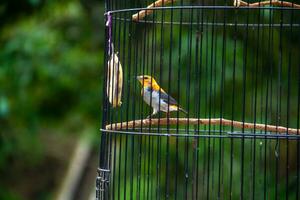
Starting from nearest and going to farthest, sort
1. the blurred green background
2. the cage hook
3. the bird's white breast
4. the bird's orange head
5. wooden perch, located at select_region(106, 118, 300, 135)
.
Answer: wooden perch, located at select_region(106, 118, 300, 135), the cage hook, the bird's orange head, the bird's white breast, the blurred green background

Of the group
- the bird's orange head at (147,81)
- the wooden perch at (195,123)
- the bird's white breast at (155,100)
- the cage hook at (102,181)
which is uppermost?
the bird's orange head at (147,81)

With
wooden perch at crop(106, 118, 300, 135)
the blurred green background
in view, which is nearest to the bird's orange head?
wooden perch at crop(106, 118, 300, 135)

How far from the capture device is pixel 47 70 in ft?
40.7

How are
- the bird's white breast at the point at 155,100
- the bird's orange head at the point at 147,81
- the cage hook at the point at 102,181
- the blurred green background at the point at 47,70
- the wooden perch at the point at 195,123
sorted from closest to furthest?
the wooden perch at the point at 195,123 < the cage hook at the point at 102,181 < the bird's orange head at the point at 147,81 < the bird's white breast at the point at 155,100 < the blurred green background at the point at 47,70

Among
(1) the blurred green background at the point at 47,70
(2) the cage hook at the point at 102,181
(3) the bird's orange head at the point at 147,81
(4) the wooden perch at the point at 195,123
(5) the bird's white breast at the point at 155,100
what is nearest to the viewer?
(4) the wooden perch at the point at 195,123

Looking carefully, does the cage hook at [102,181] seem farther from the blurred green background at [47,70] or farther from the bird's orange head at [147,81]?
the blurred green background at [47,70]

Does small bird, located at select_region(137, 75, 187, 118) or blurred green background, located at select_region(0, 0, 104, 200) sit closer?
small bird, located at select_region(137, 75, 187, 118)

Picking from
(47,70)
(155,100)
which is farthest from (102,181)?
(47,70)

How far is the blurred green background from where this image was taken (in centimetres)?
1166

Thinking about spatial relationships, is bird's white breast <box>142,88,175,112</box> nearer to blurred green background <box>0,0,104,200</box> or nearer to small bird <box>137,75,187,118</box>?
small bird <box>137,75,187,118</box>

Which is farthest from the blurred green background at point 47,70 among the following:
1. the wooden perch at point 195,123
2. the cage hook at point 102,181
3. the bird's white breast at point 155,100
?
the wooden perch at point 195,123

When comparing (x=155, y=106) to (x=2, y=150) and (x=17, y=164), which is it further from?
(x=17, y=164)

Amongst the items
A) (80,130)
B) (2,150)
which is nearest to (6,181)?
(80,130)

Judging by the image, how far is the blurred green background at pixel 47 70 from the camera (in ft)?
38.2
